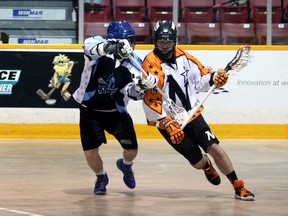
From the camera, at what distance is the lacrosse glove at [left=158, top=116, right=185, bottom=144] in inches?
315

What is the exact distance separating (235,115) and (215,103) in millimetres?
347

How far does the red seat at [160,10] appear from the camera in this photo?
15531 millimetres

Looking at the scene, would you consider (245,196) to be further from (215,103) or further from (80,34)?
(80,34)

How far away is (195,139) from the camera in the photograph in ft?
26.8

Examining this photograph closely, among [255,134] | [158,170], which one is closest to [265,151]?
[255,134]

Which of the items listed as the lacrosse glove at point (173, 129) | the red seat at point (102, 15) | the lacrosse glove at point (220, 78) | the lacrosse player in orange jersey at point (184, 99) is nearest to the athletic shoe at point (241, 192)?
the lacrosse player in orange jersey at point (184, 99)

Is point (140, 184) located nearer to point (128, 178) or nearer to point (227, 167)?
point (128, 178)

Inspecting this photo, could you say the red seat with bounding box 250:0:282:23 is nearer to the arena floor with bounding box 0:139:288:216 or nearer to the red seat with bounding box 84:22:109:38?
the red seat with bounding box 84:22:109:38

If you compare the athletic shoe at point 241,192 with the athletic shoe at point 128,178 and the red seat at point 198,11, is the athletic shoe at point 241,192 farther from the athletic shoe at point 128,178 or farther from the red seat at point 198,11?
the red seat at point 198,11

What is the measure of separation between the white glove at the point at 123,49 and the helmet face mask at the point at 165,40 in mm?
451

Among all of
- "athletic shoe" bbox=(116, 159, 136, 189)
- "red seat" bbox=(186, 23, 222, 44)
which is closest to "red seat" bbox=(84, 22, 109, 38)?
"red seat" bbox=(186, 23, 222, 44)

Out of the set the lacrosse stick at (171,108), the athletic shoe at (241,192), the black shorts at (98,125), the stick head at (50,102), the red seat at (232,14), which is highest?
the red seat at (232,14)

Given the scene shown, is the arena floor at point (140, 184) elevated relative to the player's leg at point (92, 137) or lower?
lower

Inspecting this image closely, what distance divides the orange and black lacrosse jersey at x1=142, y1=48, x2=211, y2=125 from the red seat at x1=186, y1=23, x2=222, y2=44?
698cm
